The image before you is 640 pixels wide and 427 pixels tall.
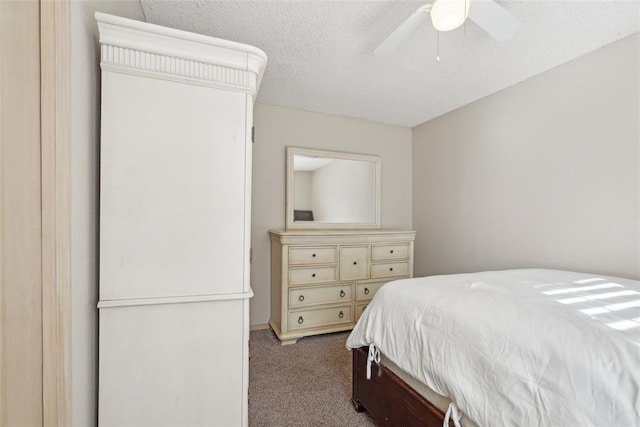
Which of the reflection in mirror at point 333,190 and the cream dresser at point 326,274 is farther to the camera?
the reflection in mirror at point 333,190

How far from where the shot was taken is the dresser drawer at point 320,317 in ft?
8.79

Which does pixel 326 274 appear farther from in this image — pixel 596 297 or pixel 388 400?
pixel 596 297

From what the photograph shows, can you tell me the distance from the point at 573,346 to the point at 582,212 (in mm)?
1738

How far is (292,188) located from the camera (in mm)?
3154

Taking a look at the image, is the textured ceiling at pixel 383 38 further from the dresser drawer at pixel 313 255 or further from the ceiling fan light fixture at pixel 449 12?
the dresser drawer at pixel 313 255

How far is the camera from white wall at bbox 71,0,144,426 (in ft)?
2.95

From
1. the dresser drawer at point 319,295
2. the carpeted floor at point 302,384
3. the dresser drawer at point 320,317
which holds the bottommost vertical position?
the carpeted floor at point 302,384

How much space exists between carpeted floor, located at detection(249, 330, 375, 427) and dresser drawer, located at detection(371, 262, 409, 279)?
73 centimetres

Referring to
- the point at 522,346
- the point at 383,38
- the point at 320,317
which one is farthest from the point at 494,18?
the point at 320,317

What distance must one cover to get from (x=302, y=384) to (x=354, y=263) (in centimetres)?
121

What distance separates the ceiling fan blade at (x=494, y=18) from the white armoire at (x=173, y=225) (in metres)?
1.04

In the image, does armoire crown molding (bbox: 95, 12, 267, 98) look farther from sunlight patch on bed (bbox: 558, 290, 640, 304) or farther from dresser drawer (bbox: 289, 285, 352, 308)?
dresser drawer (bbox: 289, 285, 352, 308)

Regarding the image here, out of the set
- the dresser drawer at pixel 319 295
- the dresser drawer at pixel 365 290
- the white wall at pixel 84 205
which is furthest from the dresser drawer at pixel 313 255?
the white wall at pixel 84 205

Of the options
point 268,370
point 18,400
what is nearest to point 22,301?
point 18,400
